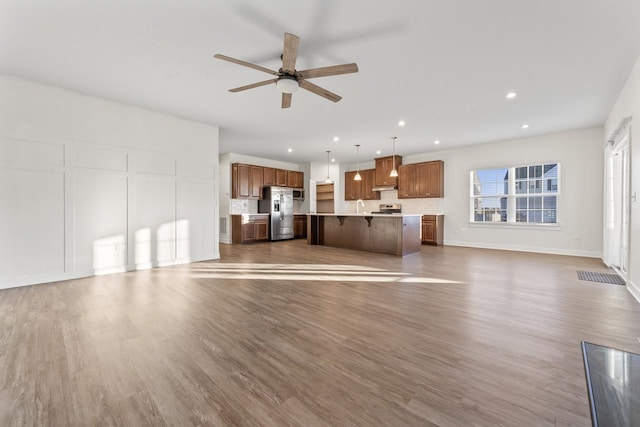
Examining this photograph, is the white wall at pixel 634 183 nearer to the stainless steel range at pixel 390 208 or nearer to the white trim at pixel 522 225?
the white trim at pixel 522 225

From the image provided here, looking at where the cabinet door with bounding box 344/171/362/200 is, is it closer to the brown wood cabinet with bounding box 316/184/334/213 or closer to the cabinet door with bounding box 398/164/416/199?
the brown wood cabinet with bounding box 316/184/334/213

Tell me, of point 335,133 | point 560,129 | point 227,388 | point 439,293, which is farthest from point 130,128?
point 560,129

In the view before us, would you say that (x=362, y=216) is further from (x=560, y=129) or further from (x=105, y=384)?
(x=105, y=384)

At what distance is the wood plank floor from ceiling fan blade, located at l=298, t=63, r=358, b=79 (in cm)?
236

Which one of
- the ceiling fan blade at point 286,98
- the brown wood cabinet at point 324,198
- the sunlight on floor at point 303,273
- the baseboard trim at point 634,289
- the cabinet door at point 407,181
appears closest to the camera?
the baseboard trim at point 634,289

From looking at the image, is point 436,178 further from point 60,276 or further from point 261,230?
point 60,276

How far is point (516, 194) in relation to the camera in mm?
6965

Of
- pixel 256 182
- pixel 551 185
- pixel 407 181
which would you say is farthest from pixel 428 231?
pixel 256 182

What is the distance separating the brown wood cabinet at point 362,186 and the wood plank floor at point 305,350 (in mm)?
5946

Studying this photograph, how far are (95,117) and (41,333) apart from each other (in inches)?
131

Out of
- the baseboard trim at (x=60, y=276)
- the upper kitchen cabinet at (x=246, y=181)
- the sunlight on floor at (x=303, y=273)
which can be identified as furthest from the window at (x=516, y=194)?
the baseboard trim at (x=60, y=276)

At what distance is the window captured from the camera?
648 cm

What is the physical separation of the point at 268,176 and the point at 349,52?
258 inches

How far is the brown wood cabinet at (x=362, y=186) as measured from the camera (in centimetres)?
962
